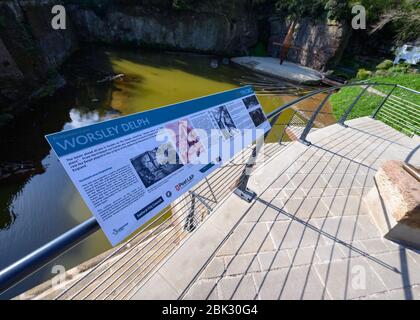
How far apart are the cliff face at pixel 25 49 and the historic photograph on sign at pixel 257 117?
7.36 meters

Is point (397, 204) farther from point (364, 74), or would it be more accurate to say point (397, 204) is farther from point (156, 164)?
point (364, 74)

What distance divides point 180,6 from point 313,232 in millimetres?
16690

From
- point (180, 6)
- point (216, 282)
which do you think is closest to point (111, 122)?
point (216, 282)

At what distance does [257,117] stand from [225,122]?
0.49m

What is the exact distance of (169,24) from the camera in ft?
50.4

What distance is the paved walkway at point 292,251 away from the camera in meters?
1.69

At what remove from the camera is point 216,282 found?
1.69 meters

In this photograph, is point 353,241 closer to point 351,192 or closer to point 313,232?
point 313,232

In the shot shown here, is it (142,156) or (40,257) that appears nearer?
(40,257)

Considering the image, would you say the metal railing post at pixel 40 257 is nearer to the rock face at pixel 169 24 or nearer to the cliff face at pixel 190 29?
the cliff face at pixel 190 29

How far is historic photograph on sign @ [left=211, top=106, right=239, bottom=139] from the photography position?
1.81 m

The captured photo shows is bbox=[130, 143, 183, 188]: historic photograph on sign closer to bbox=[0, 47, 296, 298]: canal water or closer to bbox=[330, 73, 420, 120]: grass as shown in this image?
bbox=[0, 47, 296, 298]: canal water

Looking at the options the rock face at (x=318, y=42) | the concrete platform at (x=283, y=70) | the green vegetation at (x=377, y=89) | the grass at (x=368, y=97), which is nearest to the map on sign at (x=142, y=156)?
the green vegetation at (x=377, y=89)

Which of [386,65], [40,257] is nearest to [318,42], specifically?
[386,65]
